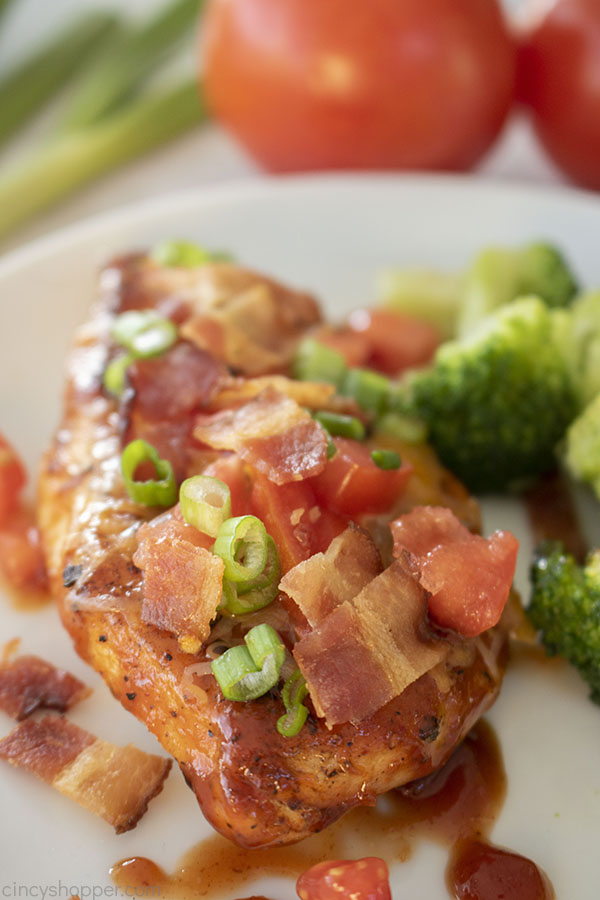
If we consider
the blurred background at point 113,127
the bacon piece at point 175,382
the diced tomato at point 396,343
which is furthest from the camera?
the blurred background at point 113,127

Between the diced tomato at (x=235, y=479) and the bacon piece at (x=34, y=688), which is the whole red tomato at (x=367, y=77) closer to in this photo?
the diced tomato at (x=235, y=479)

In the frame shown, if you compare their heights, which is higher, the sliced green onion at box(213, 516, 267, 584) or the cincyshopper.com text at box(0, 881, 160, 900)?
the sliced green onion at box(213, 516, 267, 584)

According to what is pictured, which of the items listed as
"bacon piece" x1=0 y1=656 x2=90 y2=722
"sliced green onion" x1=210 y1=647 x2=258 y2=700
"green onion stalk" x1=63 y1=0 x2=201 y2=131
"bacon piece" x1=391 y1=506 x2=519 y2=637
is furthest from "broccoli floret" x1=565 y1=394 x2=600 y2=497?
"green onion stalk" x1=63 y1=0 x2=201 y2=131

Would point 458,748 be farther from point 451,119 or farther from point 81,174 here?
point 81,174

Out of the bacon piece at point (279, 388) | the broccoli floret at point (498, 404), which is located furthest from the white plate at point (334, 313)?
the bacon piece at point (279, 388)

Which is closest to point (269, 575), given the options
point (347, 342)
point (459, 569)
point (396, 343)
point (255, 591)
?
point (255, 591)

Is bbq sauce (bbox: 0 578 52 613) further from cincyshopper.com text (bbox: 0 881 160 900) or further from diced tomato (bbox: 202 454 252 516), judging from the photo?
cincyshopper.com text (bbox: 0 881 160 900)

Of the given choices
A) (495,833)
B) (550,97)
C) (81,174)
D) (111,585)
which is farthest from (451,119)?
(495,833)
